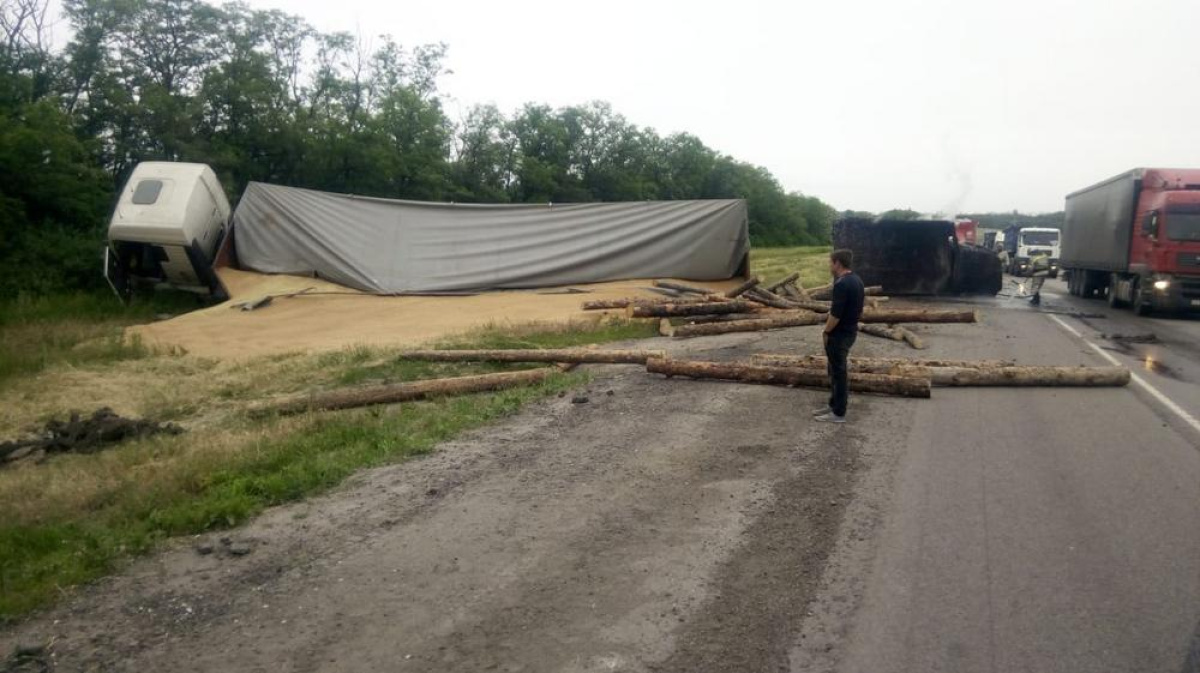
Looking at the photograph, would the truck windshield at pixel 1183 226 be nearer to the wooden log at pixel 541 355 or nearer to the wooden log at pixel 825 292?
the wooden log at pixel 825 292

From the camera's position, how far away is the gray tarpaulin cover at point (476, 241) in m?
22.1

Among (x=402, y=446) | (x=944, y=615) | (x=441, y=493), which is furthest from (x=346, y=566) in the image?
(x=944, y=615)

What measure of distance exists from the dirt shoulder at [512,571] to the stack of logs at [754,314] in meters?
7.61

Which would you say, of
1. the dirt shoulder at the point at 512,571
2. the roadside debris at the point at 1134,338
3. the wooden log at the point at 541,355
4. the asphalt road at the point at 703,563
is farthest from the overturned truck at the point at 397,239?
the dirt shoulder at the point at 512,571

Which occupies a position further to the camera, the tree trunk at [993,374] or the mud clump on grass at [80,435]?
the tree trunk at [993,374]

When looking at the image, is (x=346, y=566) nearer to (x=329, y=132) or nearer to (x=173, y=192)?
(x=173, y=192)

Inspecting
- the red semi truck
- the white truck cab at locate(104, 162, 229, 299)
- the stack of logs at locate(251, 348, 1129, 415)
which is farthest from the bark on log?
the white truck cab at locate(104, 162, 229, 299)

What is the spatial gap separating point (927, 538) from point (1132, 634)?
4.44ft

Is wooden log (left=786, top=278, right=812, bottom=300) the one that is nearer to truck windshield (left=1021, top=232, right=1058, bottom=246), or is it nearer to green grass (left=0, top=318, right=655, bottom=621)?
green grass (left=0, top=318, right=655, bottom=621)

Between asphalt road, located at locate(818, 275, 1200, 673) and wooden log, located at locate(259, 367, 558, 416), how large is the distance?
4725mm

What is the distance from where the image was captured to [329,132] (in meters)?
32.2

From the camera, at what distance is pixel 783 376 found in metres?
10.2

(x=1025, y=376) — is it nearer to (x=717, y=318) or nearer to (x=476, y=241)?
(x=717, y=318)

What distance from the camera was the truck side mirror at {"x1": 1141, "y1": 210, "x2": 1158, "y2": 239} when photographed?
20797 mm
